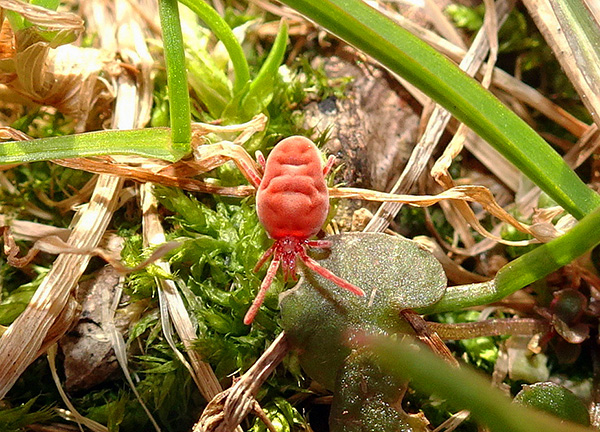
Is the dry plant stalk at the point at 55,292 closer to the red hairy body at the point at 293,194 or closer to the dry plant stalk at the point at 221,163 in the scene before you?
the dry plant stalk at the point at 221,163

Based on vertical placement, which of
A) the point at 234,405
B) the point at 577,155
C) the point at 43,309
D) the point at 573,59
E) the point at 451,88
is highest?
the point at 573,59

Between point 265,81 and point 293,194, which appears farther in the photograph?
point 265,81

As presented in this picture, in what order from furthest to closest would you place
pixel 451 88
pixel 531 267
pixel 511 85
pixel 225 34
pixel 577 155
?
1. pixel 511 85
2. pixel 577 155
3. pixel 225 34
4. pixel 531 267
5. pixel 451 88

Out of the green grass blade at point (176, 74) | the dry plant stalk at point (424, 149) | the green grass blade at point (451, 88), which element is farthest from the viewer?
the dry plant stalk at point (424, 149)

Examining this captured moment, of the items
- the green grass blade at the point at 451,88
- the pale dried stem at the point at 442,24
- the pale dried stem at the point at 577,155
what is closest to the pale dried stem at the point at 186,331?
the green grass blade at the point at 451,88

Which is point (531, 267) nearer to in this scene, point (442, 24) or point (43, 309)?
point (442, 24)

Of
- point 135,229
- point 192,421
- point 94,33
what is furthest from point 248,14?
point 192,421

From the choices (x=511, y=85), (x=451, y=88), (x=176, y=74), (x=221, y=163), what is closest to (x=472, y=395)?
(x=451, y=88)

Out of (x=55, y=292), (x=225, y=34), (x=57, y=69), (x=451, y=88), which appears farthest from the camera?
(x=57, y=69)

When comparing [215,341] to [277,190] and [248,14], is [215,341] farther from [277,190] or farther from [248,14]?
[248,14]
